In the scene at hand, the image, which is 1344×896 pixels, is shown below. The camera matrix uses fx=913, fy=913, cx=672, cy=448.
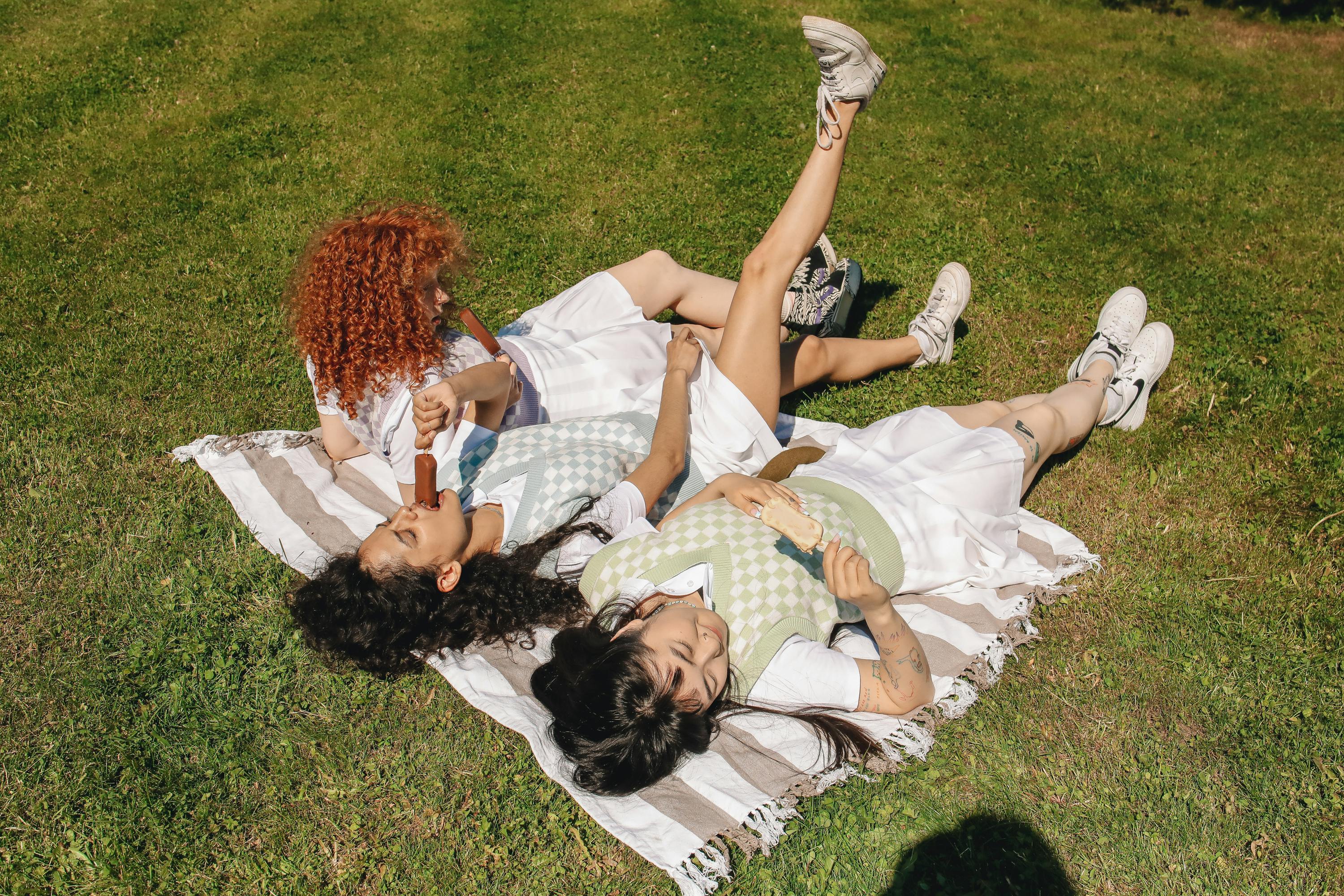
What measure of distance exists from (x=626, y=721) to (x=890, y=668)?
1028mm

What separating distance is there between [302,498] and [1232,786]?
177 inches

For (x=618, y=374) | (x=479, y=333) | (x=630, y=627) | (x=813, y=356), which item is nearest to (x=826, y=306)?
(x=813, y=356)

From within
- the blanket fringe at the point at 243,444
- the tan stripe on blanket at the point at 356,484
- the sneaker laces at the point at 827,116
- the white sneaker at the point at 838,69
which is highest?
the white sneaker at the point at 838,69

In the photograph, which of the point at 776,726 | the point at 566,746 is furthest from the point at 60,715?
the point at 776,726

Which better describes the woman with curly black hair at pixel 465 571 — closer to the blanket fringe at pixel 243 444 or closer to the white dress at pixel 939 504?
the white dress at pixel 939 504

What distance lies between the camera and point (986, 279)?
253 inches

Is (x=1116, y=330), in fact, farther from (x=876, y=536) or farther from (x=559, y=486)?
(x=559, y=486)

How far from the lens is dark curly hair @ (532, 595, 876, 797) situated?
3350mm

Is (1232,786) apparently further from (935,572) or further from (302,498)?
(302,498)

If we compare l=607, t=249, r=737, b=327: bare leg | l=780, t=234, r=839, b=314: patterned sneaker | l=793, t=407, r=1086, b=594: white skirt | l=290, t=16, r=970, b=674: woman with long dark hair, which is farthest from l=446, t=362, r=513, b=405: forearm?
l=780, t=234, r=839, b=314: patterned sneaker

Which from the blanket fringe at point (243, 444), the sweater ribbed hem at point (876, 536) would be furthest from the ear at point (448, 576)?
the blanket fringe at point (243, 444)

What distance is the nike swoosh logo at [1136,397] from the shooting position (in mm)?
5145

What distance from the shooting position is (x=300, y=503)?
195 inches

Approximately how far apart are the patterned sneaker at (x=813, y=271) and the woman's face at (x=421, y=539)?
7.90 ft
